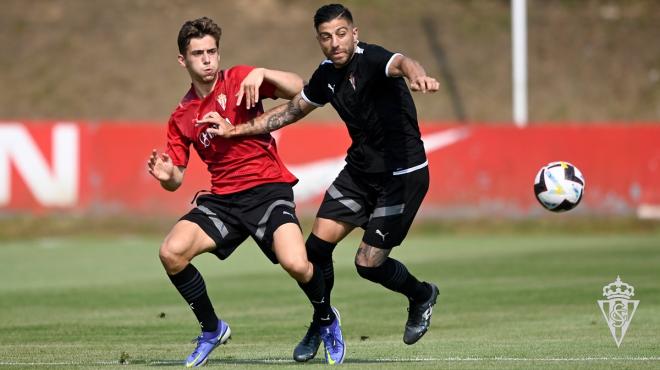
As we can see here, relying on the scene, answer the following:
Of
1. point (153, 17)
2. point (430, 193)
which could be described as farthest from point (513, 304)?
point (153, 17)

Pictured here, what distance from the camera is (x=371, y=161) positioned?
31.0ft

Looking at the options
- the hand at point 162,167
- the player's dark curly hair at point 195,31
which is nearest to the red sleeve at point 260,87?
the player's dark curly hair at point 195,31

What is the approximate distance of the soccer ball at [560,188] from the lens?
10461mm

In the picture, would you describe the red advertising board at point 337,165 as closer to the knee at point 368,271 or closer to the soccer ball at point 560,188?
the soccer ball at point 560,188

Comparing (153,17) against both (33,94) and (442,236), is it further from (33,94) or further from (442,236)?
(442,236)

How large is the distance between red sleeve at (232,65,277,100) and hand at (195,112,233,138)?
1.22 feet

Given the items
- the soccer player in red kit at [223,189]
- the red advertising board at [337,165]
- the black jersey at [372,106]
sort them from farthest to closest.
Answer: the red advertising board at [337,165]
the black jersey at [372,106]
the soccer player in red kit at [223,189]

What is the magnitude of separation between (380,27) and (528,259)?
1830 centimetres

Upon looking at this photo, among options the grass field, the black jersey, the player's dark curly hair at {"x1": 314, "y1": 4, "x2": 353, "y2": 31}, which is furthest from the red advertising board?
the player's dark curly hair at {"x1": 314, "y1": 4, "x2": 353, "y2": 31}

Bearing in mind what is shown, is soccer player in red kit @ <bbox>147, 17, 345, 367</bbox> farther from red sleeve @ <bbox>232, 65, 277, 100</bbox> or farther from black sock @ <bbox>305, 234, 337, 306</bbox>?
black sock @ <bbox>305, 234, 337, 306</bbox>

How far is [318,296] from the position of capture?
9.20 metres

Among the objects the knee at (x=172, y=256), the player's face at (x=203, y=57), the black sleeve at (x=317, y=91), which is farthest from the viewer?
the black sleeve at (x=317, y=91)

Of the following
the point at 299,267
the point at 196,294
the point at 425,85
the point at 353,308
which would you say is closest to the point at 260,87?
the point at 299,267

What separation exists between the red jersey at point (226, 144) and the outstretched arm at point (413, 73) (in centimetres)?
116
